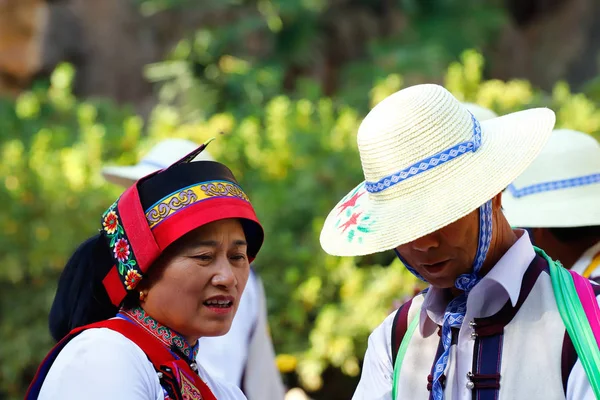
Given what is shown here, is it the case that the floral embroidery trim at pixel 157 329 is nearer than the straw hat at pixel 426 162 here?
No

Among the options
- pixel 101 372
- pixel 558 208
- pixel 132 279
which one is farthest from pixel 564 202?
pixel 101 372

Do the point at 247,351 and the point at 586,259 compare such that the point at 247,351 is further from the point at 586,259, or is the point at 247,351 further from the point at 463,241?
the point at 463,241

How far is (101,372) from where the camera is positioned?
2.23 m

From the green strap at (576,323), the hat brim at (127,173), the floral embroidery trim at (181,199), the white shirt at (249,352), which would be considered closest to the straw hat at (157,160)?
the hat brim at (127,173)

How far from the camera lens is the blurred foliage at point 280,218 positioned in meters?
5.89

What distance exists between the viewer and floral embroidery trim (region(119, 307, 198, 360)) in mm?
2475

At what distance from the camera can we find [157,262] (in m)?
2.49

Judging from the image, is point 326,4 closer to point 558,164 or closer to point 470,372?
point 558,164

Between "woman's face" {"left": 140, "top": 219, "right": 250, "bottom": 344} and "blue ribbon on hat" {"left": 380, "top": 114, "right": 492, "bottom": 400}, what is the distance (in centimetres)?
51

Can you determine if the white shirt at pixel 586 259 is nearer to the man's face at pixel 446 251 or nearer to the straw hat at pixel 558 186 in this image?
the straw hat at pixel 558 186

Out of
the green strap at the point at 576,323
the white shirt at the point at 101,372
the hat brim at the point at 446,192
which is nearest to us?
the green strap at the point at 576,323

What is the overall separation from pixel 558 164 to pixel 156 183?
1.51 meters

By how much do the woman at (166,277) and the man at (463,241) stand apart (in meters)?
0.39

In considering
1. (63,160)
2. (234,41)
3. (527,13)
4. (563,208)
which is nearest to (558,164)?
(563,208)
